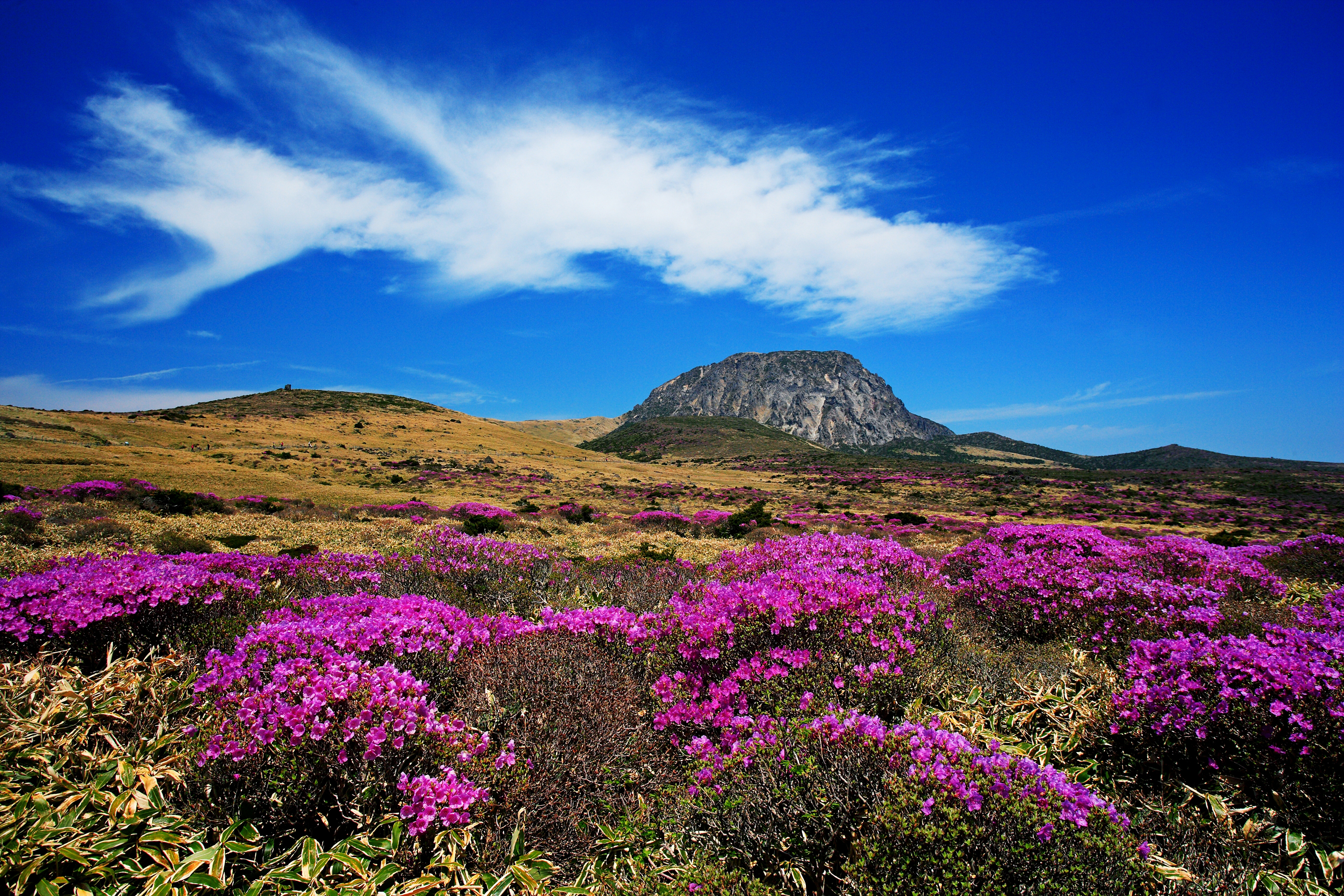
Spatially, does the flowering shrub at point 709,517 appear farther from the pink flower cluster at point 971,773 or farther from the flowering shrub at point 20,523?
the pink flower cluster at point 971,773

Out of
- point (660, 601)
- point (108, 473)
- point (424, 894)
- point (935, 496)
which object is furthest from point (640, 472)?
point (424, 894)

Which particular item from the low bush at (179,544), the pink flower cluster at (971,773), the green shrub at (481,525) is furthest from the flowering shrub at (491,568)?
the green shrub at (481,525)

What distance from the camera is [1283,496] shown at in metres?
54.6

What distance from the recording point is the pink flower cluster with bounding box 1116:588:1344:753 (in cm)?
328

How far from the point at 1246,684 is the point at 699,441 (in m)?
122

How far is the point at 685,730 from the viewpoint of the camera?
13.8 feet

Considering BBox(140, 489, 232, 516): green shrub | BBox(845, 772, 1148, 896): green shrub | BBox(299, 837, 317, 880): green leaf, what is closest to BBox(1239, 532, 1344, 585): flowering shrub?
BBox(845, 772, 1148, 896): green shrub

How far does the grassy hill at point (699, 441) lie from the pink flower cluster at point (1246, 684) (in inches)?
4046

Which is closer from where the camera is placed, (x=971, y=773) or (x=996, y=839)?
(x=996, y=839)

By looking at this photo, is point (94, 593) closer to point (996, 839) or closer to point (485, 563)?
point (485, 563)

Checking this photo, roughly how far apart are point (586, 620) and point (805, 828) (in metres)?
2.87

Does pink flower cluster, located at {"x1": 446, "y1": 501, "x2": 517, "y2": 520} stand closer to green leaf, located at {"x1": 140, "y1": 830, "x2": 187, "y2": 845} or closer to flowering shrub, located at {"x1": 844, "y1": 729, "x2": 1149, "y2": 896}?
green leaf, located at {"x1": 140, "y1": 830, "x2": 187, "y2": 845}

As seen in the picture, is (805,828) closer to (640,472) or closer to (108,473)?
(108,473)

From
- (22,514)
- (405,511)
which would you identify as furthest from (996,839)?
(405,511)
